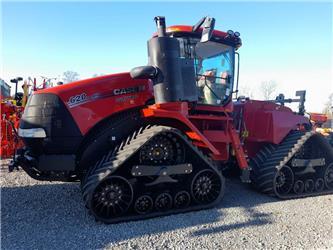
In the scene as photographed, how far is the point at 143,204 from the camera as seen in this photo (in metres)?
4.70

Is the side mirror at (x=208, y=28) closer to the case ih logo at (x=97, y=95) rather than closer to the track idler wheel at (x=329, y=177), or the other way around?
the case ih logo at (x=97, y=95)

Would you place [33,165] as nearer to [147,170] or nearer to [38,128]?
[38,128]

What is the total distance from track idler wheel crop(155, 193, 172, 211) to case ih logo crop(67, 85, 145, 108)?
5.63 feet

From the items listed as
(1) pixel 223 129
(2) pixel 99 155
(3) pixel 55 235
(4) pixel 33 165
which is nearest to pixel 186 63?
(1) pixel 223 129

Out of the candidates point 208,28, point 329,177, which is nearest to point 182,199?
point 208,28

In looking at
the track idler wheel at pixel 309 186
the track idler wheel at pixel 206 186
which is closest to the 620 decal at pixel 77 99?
the track idler wheel at pixel 206 186

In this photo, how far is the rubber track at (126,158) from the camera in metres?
4.32

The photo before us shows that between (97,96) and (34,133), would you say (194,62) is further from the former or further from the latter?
(34,133)

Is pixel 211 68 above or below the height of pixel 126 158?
above

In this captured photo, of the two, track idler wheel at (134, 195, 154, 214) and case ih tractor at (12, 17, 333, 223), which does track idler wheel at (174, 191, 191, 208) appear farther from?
track idler wheel at (134, 195, 154, 214)

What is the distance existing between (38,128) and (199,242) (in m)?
2.77

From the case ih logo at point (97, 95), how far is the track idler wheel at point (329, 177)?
437 cm

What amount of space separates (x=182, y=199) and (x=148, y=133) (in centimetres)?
122

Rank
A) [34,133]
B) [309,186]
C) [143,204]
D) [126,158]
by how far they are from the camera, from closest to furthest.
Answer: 1. [126,158]
2. [34,133]
3. [143,204]
4. [309,186]
